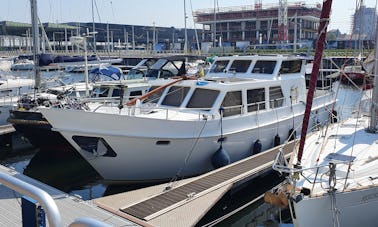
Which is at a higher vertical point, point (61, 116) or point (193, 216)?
point (61, 116)

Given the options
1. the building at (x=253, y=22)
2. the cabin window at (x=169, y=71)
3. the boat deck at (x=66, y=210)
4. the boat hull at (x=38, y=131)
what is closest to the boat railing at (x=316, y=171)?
the boat deck at (x=66, y=210)

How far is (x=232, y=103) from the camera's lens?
11.5m

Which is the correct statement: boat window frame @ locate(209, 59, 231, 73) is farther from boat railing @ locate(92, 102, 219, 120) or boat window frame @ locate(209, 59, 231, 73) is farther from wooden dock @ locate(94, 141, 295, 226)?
wooden dock @ locate(94, 141, 295, 226)

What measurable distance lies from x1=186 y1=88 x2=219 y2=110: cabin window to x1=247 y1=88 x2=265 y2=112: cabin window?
1206mm

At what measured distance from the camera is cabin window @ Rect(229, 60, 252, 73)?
45.0 feet

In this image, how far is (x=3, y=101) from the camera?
19.0 m

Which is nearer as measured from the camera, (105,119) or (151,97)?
(105,119)

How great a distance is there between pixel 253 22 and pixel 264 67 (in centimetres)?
7575

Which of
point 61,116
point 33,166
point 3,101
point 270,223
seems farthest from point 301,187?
point 3,101

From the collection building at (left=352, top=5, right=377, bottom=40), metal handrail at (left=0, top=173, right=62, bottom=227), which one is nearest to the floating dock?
metal handrail at (left=0, top=173, right=62, bottom=227)

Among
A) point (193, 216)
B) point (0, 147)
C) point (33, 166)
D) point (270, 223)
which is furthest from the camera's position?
point (0, 147)

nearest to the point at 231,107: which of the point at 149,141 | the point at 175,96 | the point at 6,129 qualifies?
the point at 175,96

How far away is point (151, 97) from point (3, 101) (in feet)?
32.2

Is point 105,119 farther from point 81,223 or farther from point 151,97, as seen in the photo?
point 81,223
